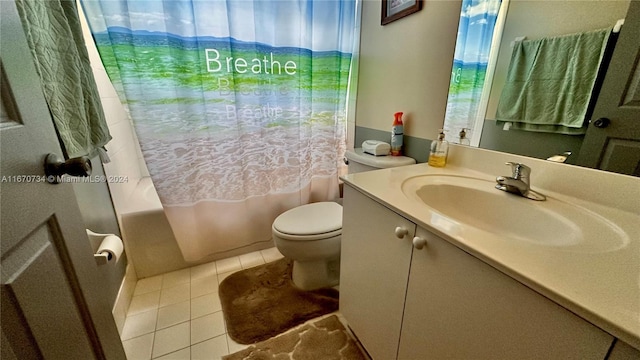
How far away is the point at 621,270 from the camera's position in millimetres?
429

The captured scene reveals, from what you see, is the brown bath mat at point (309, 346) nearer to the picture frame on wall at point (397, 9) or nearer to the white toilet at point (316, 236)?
the white toilet at point (316, 236)

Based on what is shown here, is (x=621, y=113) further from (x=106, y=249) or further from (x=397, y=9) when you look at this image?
(x=106, y=249)

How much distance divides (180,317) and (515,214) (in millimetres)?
1568

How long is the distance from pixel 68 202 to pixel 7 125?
0.22 metres

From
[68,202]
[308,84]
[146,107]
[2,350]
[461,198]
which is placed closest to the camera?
[2,350]

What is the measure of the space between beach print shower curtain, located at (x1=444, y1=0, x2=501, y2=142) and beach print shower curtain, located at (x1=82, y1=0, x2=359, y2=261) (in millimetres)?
708

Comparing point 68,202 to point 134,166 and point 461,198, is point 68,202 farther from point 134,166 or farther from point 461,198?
point 134,166

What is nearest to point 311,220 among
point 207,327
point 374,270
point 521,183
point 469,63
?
point 374,270

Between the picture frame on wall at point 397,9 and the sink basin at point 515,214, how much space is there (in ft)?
2.76

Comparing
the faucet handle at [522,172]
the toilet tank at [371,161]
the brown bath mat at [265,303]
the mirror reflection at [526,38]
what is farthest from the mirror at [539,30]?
the brown bath mat at [265,303]

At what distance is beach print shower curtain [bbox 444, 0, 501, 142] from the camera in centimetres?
99

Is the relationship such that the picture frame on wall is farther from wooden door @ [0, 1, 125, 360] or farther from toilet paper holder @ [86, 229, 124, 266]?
toilet paper holder @ [86, 229, 124, 266]

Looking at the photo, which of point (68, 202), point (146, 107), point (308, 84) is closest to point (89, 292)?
point (68, 202)

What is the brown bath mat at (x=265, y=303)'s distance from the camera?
3.99ft
